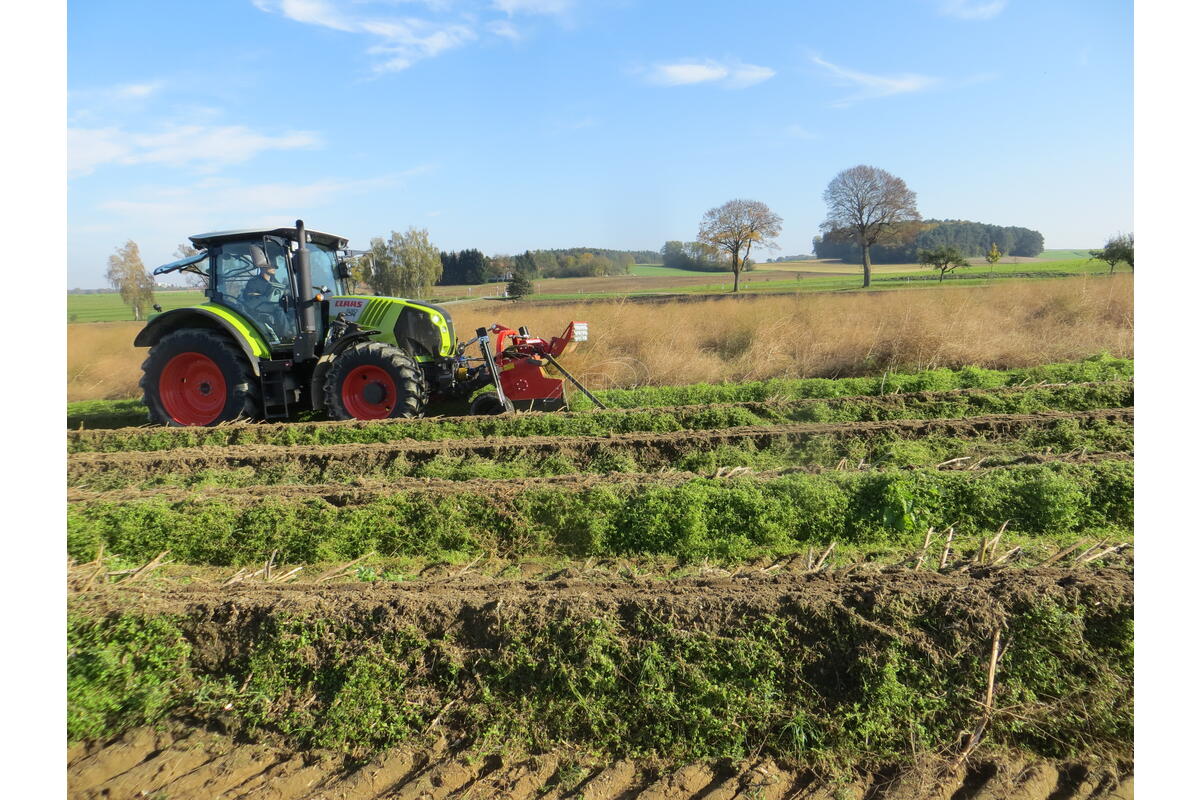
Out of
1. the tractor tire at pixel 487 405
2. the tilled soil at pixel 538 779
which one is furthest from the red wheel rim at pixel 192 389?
the tilled soil at pixel 538 779

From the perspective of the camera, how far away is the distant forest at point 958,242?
25.3m

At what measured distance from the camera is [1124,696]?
292 cm

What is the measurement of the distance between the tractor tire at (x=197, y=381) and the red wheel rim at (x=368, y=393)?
123cm

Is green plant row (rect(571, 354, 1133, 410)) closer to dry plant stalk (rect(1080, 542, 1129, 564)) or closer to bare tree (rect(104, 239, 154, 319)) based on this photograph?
dry plant stalk (rect(1080, 542, 1129, 564))

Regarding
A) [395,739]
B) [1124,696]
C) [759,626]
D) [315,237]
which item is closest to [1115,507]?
[1124,696]

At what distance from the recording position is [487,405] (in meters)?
8.39

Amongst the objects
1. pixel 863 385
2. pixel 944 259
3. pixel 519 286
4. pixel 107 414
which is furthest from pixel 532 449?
pixel 944 259

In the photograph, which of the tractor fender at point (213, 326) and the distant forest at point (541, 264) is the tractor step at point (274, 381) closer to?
the tractor fender at point (213, 326)

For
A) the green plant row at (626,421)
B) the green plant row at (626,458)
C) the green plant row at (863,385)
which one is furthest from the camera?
the green plant row at (863,385)

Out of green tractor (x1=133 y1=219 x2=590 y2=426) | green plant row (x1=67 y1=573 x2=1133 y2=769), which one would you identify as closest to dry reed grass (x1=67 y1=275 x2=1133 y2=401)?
green tractor (x1=133 y1=219 x2=590 y2=426)

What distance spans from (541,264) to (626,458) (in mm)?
12395

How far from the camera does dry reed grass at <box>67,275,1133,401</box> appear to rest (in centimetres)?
1139

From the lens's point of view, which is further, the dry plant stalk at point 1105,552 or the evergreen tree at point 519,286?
the evergreen tree at point 519,286

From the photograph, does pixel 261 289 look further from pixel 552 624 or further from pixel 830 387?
pixel 830 387
